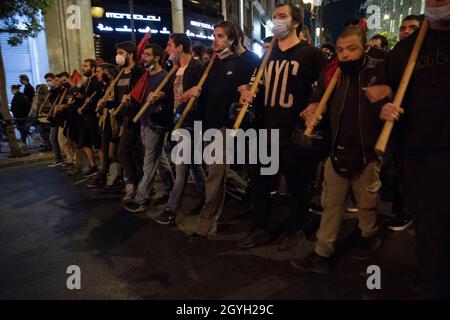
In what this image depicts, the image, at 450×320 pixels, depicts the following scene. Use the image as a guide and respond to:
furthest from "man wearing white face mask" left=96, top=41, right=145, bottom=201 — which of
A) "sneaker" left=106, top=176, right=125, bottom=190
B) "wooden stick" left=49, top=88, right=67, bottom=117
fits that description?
"wooden stick" left=49, top=88, right=67, bottom=117

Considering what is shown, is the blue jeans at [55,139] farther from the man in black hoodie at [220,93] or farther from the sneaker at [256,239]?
the sneaker at [256,239]

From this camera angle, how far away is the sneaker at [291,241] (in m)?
3.84

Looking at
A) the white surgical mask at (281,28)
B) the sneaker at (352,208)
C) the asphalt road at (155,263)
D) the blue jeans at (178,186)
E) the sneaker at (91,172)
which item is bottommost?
the asphalt road at (155,263)

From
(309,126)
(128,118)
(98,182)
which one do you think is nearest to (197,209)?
(128,118)

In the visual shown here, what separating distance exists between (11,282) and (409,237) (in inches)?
154

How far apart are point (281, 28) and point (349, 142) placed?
1280 millimetres

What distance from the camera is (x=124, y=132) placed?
5.38 metres

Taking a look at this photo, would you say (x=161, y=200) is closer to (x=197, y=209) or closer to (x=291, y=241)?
(x=197, y=209)

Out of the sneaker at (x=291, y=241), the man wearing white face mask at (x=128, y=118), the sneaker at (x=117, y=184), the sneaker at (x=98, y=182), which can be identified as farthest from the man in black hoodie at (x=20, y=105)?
the sneaker at (x=291, y=241)

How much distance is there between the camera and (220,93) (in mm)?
4008

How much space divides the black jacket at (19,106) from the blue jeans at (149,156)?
884cm

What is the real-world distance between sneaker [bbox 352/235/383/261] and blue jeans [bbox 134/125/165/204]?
107 inches

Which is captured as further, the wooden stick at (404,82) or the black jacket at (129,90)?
the black jacket at (129,90)
